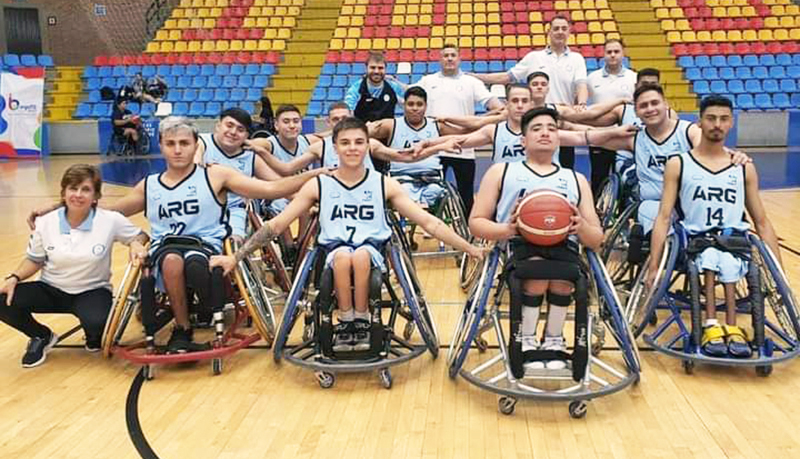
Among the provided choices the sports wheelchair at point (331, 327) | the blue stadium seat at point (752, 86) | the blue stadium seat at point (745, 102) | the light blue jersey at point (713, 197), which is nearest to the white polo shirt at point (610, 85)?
the light blue jersey at point (713, 197)

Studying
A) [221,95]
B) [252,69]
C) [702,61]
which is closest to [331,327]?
[221,95]

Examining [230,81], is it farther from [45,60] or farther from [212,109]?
[45,60]

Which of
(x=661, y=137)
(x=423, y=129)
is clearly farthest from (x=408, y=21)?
(x=661, y=137)

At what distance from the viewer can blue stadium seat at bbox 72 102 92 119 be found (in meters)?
14.6

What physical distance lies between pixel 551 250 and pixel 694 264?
76 centimetres

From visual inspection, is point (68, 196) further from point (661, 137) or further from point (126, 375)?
point (661, 137)

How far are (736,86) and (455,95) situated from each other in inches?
380

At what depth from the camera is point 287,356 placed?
3076mm

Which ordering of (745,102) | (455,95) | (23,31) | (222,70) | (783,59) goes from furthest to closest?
(23,31) < (222,70) < (783,59) < (745,102) < (455,95)

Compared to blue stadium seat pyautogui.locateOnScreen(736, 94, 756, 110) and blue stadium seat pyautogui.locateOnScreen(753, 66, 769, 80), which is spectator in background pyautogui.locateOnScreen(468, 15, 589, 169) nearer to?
blue stadium seat pyautogui.locateOnScreen(736, 94, 756, 110)

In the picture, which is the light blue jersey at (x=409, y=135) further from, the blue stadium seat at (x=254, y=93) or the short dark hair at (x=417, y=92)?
the blue stadium seat at (x=254, y=93)

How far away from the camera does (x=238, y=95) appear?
1420 cm

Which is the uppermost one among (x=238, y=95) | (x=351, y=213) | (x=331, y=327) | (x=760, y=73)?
(x=760, y=73)

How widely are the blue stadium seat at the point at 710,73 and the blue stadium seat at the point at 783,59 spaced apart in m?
1.19
